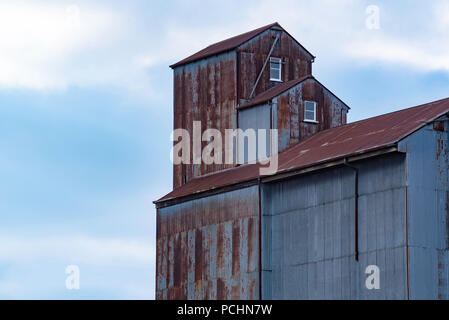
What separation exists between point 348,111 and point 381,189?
56.5ft

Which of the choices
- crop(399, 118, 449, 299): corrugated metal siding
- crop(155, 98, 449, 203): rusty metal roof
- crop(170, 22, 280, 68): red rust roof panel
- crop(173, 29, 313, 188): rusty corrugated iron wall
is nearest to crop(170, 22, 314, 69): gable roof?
crop(170, 22, 280, 68): red rust roof panel

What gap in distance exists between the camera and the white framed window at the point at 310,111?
7050 centimetres

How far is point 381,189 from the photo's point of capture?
56.2m

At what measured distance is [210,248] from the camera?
6750 centimetres

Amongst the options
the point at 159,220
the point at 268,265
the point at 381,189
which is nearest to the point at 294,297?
the point at 268,265

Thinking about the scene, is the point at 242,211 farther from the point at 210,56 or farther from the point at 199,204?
the point at 210,56

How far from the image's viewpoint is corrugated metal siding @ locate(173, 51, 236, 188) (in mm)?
73000

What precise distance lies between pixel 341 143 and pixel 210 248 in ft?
35.8

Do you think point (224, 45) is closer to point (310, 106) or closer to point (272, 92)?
point (272, 92)

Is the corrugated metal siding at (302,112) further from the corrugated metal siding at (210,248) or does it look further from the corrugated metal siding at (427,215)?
the corrugated metal siding at (427,215)

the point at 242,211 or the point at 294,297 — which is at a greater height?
the point at 242,211

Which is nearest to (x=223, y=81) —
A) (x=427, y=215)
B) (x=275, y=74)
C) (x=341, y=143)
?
(x=275, y=74)

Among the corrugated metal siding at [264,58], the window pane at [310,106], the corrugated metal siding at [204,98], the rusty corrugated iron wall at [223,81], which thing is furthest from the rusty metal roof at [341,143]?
the corrugated metal siding at [264,58]

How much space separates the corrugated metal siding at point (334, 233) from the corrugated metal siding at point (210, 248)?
124 centimetres
